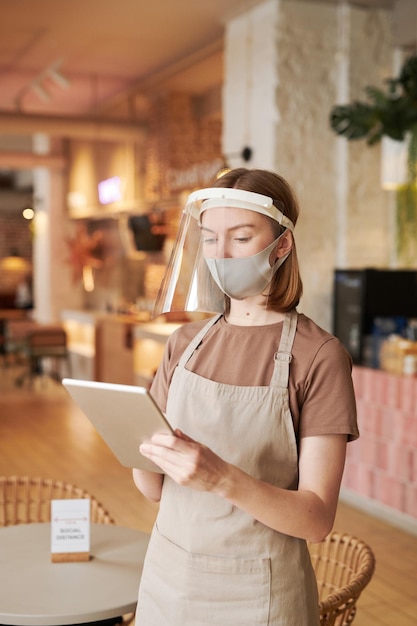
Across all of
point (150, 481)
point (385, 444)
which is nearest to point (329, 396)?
point (150, 481)

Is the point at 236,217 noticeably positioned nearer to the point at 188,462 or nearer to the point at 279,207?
the point at 279,207

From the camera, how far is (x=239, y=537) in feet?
5.19

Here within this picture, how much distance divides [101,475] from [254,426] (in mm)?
4836

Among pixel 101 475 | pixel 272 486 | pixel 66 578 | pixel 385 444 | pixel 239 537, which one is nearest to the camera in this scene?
pixel 272 486

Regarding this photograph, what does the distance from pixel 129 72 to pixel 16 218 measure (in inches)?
366

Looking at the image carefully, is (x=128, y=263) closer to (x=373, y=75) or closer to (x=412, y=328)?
(x=373, y=75)

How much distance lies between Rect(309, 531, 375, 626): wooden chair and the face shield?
84 cm

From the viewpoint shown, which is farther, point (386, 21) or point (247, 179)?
point (386, 21)

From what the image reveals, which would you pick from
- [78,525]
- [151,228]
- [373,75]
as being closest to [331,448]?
[78,525]

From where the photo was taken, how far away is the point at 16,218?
18047 millimetres

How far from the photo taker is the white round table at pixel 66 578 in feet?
6.43

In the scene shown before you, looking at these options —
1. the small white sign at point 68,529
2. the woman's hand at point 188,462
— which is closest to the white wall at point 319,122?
the small white sign at point 68,529

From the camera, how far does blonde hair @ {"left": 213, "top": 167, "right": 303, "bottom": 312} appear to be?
1.63m

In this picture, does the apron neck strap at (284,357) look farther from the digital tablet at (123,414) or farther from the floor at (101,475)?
the floor at (101,475)
